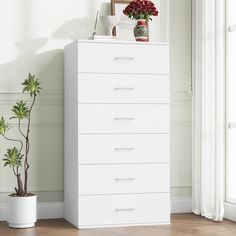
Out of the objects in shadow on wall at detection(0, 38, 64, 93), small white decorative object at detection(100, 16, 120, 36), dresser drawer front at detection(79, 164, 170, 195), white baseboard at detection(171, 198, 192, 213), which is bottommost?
white baseboard at detection(171, 198, 192, 213)

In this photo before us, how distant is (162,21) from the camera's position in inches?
178

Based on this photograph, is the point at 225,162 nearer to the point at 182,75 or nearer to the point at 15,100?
the point at 182,75

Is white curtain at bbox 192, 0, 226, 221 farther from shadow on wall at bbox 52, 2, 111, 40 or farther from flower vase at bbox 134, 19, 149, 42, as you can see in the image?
shadow on wall at bbox 52, 2, 111, 40

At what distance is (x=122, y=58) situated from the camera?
3908 millimetres

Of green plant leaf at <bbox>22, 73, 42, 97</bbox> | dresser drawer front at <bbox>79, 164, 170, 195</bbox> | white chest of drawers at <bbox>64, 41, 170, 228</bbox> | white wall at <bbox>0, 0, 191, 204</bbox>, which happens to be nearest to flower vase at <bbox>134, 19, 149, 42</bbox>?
white chest of drawers at <bbox>64, 41, 170, 228</bbox>

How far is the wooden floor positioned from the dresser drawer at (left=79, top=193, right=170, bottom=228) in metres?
0.07

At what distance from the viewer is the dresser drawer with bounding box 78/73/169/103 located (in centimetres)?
384

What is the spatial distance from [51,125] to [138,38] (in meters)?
0.87

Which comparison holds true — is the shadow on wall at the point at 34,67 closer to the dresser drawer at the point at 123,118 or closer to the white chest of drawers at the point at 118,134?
the white chest of drawers at the point at 118,134

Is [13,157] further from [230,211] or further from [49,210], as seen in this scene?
[230,211]

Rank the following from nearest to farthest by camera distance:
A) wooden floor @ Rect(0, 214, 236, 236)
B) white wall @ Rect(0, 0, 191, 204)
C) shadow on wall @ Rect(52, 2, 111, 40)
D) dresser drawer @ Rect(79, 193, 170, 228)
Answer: wooden floor @ Rect(0, 214, 236, 236) < dresser drawer @ Rect(79, 193, 170, 228) < white wall @ Rect(0, 0, 191, 204) < shadow on wall @ Rect(52, 2, 111, 40)

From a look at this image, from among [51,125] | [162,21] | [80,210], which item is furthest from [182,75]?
[80,210]

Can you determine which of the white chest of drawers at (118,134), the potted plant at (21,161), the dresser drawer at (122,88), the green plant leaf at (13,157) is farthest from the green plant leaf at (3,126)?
the dresser drawer at (122,88)

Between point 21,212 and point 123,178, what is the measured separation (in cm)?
69
